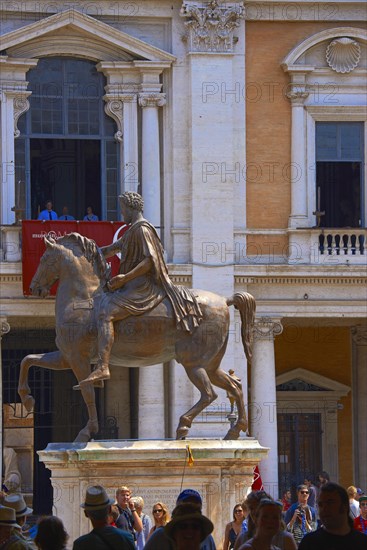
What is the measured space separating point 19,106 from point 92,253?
11274 millimetres

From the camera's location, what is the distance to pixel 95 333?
853 inches

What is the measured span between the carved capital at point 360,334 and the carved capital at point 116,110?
6.79 meters

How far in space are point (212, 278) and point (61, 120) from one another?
418 centimetres

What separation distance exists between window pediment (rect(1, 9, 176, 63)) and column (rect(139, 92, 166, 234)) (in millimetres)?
796

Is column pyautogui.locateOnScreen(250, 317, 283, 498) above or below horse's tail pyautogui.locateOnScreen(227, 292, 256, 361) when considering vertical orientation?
below

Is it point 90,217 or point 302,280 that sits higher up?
point 90,217

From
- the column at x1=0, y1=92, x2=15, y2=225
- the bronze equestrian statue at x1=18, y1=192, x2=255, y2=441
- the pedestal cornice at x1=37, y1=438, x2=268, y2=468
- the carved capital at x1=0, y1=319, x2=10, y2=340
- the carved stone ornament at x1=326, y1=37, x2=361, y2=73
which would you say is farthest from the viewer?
the carved stone ornament at x1=326, y1=37, x2=361, y2=73

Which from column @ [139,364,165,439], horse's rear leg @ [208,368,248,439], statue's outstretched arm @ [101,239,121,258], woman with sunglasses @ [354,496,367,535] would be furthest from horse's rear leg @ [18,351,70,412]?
column @ [139,364,165,439]

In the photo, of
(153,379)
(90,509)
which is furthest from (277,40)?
(90,509)

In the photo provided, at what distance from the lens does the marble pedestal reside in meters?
21.1

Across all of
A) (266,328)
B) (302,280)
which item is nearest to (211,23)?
(302,280)

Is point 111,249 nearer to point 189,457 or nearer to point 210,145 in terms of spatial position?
point 189,457

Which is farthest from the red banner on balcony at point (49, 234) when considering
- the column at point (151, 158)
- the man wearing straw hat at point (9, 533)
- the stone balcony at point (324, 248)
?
the man wearing straw hat at point (9, 533)

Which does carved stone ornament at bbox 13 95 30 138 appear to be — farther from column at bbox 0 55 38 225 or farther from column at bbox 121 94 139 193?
column at bbox 121 94 139 193
